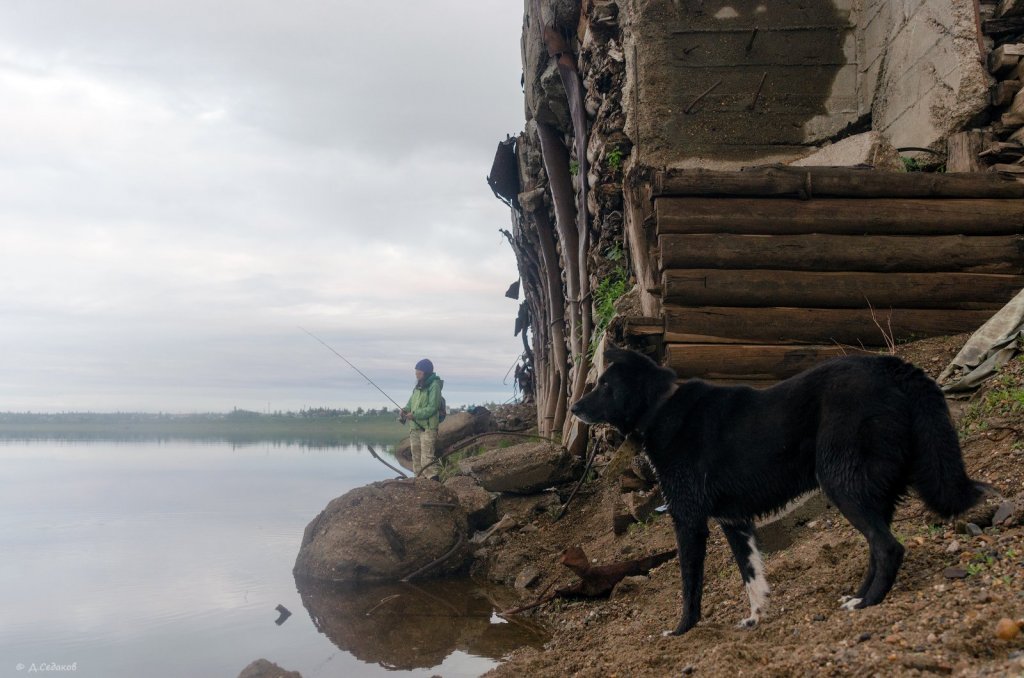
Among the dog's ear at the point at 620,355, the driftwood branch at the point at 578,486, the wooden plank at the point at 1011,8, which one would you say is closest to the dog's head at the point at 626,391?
the dog's ear at the point at 620,355

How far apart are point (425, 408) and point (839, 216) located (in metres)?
8.02

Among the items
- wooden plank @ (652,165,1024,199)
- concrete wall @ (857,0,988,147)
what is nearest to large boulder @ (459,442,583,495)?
wooden plank @ (652,165,1024,199)

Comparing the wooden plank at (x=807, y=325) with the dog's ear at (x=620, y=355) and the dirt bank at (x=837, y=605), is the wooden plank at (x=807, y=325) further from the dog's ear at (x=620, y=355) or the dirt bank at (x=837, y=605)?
the dog's ear at (x=620, y=355)

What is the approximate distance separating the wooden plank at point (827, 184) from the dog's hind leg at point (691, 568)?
4.13 m

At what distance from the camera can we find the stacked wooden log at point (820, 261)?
7.59 m

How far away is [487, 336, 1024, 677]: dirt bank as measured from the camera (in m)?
3.26

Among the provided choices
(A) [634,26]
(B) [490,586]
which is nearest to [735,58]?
(A) [634,26]

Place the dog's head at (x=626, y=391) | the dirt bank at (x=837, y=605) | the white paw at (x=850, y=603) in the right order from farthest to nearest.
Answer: the dog's head at (x=626, y=391), the white paw at (x=850, y=603), the dirt bank at (x=837, y=605)

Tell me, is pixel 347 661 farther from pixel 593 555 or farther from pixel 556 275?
pixel 556 275

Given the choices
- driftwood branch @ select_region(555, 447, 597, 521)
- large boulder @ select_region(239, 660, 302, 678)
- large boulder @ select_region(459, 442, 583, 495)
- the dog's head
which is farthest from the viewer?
large boulder @ select_region(459, 442, 583, 495)

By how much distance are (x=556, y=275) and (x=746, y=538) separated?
11.5 m

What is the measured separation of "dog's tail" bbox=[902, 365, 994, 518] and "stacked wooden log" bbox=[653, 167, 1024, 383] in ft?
11.6

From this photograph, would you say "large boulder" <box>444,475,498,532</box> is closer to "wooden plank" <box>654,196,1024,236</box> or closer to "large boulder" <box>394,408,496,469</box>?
"wooden plank" <box>654,196,1024,236</box>

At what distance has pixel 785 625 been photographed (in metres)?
4.21
